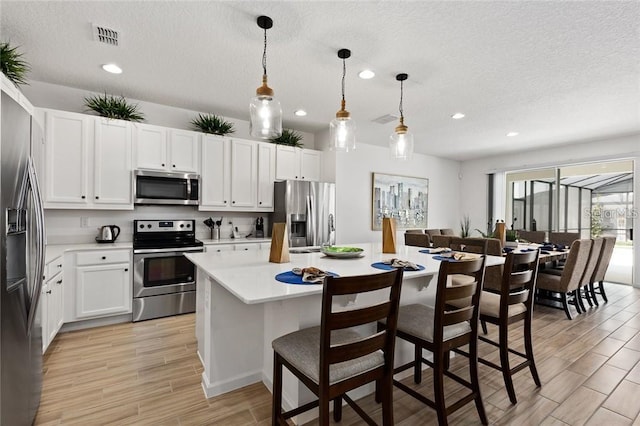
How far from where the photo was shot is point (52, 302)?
2602mm

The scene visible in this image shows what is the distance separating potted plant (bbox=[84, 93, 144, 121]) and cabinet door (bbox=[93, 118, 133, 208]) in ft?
0.29

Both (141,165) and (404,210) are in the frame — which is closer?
(141,165)

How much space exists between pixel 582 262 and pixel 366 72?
3.39 meters

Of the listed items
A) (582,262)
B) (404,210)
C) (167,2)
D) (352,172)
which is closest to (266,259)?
(167,2)

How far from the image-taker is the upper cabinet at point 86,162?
3.05m

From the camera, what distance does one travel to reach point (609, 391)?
209 cm

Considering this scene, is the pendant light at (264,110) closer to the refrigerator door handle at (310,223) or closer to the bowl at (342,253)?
the bowl at (342,253)

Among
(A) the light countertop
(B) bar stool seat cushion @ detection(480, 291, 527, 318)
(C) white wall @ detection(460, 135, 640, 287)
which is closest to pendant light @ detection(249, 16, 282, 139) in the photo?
(A) the light countertop

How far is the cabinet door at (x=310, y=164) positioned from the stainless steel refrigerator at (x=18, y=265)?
3317mm

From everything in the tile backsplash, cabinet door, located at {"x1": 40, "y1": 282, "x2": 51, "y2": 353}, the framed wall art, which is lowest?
cabinet door, located at {"x1": 40, "y1": 282, "x2": 51, "y2": 353}

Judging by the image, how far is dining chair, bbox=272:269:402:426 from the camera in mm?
1198

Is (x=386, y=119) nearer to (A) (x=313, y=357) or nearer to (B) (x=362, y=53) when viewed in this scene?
(B) (x=362, y=53)

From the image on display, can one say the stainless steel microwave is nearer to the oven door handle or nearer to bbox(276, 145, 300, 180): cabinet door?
the oven door handle

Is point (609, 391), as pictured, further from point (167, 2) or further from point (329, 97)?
point (167, 2)
